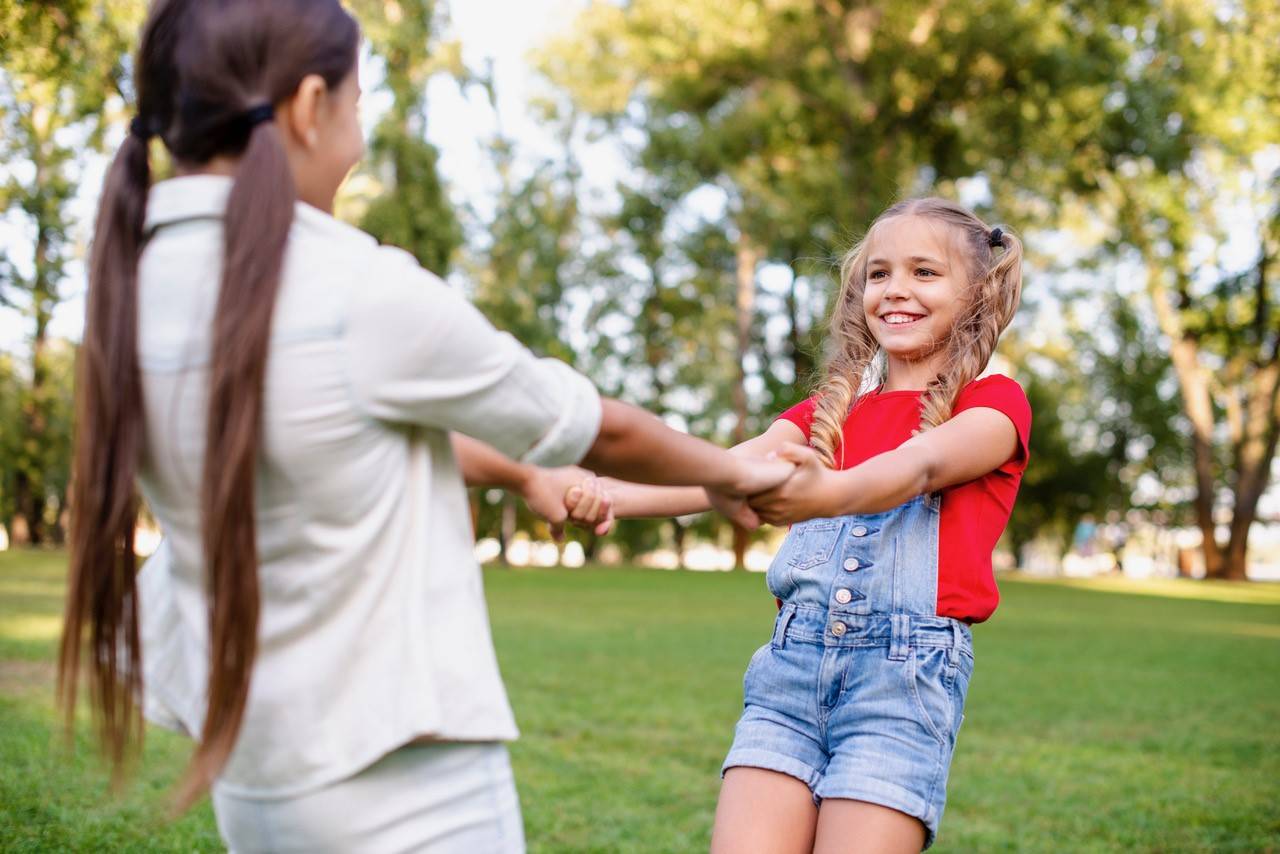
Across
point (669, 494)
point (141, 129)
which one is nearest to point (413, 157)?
point (669, 494)

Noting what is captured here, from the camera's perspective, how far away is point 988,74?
27.4 m

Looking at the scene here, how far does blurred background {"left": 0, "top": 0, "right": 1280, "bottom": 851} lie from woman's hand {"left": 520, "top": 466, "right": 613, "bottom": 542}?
0.93 metres

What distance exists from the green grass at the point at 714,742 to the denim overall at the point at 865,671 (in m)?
2.53

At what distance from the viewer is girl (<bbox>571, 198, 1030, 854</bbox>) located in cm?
261

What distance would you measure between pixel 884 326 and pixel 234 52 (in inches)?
72.1

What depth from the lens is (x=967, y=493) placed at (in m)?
2.79

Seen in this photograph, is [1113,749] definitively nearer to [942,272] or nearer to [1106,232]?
[942,272]

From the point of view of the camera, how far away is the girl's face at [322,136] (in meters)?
1.75

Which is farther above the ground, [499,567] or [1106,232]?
[1106,232]

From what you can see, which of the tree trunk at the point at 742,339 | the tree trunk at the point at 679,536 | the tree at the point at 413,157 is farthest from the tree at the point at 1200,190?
the tree trunk at the point at 679,536

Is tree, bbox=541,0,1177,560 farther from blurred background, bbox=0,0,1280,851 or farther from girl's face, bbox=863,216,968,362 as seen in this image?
girl's face, bbox=863,216,968,362

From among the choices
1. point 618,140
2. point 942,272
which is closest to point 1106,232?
point 618,140

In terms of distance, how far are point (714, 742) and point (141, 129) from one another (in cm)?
641

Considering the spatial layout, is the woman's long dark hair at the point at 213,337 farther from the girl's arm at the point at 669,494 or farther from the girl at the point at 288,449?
the girl's arm at the point at 669,494
